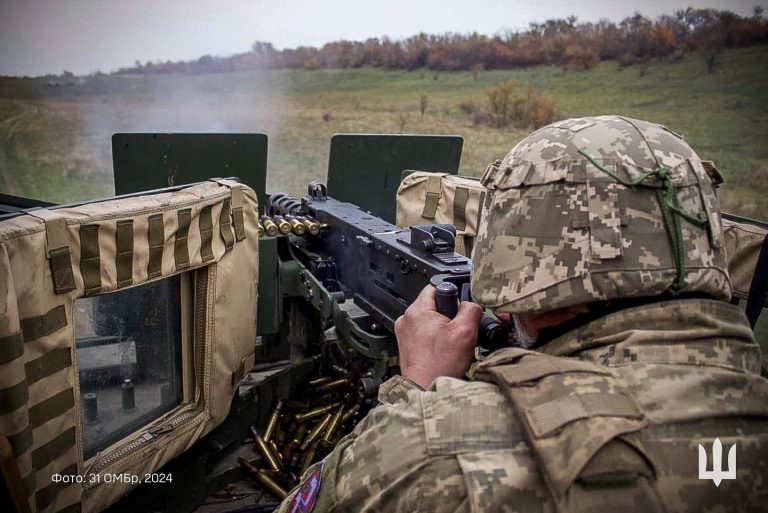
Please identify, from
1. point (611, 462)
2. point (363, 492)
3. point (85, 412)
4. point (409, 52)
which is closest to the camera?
point (611, 462)

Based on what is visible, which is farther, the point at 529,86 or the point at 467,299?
the point at 529,86

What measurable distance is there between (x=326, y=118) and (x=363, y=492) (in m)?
9.44

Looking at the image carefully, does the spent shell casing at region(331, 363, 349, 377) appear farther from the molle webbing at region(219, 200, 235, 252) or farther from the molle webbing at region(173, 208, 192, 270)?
the molle webbing at region(173, 208, 192, 270)

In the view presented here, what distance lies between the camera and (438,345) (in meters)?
1.85

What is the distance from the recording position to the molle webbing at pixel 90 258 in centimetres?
211

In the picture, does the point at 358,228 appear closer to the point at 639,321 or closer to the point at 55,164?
the point at 639,321

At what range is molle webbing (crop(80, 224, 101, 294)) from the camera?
2.11 metres

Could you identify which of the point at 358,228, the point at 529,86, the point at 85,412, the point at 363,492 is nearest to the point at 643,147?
the point at 363,492

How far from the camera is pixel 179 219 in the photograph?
2.51 metres

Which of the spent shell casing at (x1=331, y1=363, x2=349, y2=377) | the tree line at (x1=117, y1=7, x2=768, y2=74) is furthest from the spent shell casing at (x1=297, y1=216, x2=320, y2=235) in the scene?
the tree line at (x1=117, y1=7, x2=768, y2=74)

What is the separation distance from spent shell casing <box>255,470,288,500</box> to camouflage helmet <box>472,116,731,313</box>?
2372 mm

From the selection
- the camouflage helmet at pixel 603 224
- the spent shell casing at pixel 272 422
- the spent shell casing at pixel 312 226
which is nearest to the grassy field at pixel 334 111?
the spent shell casing at pixel 312 226

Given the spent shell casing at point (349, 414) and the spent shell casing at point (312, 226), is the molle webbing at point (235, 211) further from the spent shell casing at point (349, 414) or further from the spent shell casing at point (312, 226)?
the spent shell casing at point (349, 414)

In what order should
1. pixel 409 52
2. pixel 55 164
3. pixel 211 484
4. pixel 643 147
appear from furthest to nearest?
pixel 409 52, pixel 55 164, pixel 211 484, pixel 643 147
